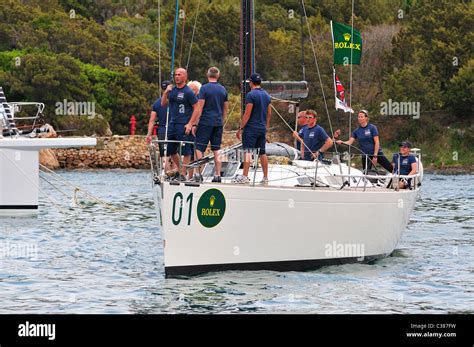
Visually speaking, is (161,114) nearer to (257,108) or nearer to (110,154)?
(257,108)

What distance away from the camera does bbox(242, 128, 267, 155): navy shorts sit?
1683 centimetres

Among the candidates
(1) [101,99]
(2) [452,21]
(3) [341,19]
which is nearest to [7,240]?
(1) [101,99]

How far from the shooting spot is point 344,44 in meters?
20.7

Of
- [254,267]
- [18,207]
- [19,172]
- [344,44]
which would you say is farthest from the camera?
[18,207]

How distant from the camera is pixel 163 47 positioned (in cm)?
6906

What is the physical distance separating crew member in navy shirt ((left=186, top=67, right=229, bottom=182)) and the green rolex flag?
4.20 meters

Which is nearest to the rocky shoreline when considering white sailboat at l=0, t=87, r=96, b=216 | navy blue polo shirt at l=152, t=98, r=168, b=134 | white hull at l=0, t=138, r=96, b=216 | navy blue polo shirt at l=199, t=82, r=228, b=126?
Answer: white sailboat at l=0, t=87, r=96, b=216

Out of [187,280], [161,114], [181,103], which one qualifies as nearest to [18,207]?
[161,114]

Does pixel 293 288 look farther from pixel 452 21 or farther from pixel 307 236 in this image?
pixel 452 21

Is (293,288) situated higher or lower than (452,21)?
lower

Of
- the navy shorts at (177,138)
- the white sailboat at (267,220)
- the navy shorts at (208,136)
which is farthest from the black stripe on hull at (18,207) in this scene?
the navy shorts at (208,136)

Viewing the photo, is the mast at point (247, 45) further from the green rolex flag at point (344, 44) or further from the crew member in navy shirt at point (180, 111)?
the green rolex flag at point (344, 44)

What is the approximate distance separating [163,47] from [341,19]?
11.8 m

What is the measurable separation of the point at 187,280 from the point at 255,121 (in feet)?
8.48
